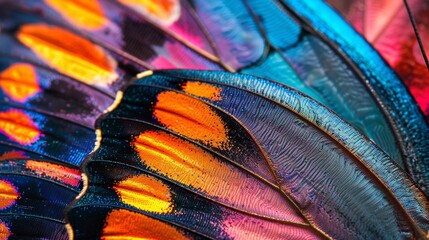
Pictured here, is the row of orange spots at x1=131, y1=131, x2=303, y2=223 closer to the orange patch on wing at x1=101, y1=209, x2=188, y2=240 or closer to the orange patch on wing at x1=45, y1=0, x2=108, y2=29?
the orange patch on wing at x1=101, y1=209, x2=188, y2=240

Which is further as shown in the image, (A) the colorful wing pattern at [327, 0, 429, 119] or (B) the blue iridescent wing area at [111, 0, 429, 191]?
(A) the colorful wing pattern at [327, 0, 429, 119]

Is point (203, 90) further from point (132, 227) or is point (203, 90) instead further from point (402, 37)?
point (402, 37)

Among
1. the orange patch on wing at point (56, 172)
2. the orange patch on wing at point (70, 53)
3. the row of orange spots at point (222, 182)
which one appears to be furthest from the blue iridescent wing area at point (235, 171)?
the orange patch on wing at point (70, 53)

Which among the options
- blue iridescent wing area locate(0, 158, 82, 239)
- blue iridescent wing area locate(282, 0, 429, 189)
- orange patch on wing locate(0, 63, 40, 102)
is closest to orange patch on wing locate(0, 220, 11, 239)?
blue iridescent wing area locate(0, 158, 82, 239)

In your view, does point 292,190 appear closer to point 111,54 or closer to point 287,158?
point 287,158

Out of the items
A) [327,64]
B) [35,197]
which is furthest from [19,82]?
[327,64]
